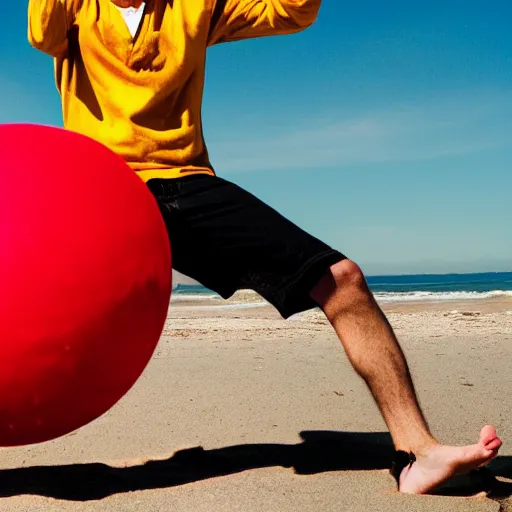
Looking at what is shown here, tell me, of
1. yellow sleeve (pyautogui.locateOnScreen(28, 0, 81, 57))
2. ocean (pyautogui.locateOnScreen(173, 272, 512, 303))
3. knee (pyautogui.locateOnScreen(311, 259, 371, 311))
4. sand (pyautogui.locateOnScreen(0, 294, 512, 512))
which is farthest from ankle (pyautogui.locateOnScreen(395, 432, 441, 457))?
ocean (pyautogui.locateOnScreen(173, 272, 512, 303))

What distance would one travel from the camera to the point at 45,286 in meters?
2.00

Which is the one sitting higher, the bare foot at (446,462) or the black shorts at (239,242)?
the black shorts at (239,242)

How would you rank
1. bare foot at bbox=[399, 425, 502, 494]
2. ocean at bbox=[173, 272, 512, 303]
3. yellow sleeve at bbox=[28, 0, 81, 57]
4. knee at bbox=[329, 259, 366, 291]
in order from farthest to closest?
ocean at bbox=[173, 272, 512, 303], yellow sleeve at bbox=[28, 0, 81, 57], knee at bbox=[329, 259, 366, 291], bare foot at bbox=[399, 425, 502, 494]

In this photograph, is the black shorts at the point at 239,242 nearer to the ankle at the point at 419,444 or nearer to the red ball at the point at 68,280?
the red ball at the point at 68,280

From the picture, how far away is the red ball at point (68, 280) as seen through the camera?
2004mm

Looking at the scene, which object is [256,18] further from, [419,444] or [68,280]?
[419,444]

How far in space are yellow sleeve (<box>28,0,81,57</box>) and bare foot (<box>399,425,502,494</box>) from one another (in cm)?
223

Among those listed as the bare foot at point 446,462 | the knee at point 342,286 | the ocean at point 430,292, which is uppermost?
the knee at point 342,286

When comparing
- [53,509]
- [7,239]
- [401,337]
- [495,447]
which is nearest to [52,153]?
[7,239]

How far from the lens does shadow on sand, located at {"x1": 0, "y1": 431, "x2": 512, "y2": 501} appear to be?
269 cm

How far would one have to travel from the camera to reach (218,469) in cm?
300

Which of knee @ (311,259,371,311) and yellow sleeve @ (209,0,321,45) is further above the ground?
yellow sleeve @ (209,0,321,45)

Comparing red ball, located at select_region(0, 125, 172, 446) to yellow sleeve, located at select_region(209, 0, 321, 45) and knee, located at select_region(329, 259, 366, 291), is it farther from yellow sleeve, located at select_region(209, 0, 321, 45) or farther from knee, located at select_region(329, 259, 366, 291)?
yellow sleeve, located at select_region(209, 0, 321, 45)

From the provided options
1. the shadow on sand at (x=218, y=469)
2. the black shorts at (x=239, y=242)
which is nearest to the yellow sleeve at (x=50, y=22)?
the black shorts at (x=239, y=242)
